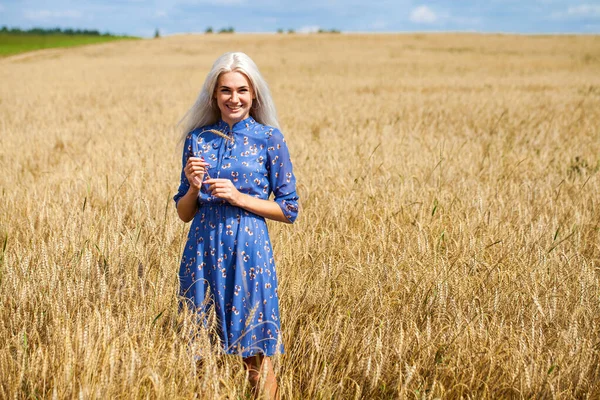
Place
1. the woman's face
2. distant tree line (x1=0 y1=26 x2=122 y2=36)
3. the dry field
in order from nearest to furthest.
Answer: the dry field → the woman's face → distant tree line (x1=0 y1=26 x2=122 y2=36)

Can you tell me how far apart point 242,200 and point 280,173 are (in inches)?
8.8

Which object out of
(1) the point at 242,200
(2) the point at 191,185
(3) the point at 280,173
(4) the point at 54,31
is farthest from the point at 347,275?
(4) the point at 54,31

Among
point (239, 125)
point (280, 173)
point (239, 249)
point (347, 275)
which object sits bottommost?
point (347, 275)

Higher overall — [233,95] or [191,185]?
[233,95]

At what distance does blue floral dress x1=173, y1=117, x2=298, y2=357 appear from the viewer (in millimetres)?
1720

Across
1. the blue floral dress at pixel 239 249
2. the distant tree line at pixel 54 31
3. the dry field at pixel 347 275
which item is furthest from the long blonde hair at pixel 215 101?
the distant tree line at pixel 54 31

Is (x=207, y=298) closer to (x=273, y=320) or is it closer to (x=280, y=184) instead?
(x=273, y=320)

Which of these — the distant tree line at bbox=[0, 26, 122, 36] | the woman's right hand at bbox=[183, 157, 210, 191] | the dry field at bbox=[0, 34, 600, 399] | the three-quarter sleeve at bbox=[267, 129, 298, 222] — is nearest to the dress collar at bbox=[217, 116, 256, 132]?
the three-quarter sleeve at bbox=[267, 129, 298, 222]

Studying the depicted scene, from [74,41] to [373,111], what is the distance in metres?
67.0

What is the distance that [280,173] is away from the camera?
6.10 ft

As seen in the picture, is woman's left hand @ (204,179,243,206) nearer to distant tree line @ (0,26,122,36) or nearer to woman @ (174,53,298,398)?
woman @ (174,53,298,398)

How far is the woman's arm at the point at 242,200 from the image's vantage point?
1.66m

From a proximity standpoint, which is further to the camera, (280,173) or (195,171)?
(280,173)

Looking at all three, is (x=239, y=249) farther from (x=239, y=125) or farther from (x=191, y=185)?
(x=239, y=125)
